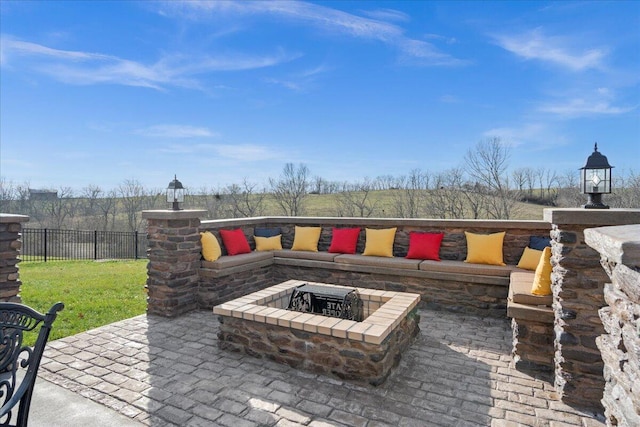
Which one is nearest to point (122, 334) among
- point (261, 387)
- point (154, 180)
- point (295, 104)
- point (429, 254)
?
point (261, 387)

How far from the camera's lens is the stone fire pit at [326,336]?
278cm

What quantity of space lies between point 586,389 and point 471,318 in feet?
6.56

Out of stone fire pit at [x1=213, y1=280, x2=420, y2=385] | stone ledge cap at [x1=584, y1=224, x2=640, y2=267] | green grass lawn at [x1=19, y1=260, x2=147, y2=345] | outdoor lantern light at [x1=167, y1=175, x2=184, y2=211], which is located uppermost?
outdoor lantern light at [x1=167, y1=175, x2=184, y2=211]

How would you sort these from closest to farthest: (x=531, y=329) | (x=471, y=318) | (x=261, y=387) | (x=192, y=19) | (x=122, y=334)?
1. (x=261, y=387)
2. (x=531, y=329)
3. (x=122, y=334)
4. (x=471, y=318)
5. (x=192, y=19)

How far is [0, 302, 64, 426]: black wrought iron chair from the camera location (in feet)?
4.67

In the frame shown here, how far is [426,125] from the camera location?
12383 millimetres

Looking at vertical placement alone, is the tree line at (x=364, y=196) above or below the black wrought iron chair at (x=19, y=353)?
above

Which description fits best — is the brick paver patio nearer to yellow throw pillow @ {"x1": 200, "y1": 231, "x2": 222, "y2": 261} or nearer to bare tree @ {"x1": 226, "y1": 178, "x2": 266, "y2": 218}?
yellow throw pillow @ {"x1": 200, "y1": 231, "x2": 222, "y2": 261}

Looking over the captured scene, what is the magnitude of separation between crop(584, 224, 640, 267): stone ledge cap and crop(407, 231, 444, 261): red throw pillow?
3905mm

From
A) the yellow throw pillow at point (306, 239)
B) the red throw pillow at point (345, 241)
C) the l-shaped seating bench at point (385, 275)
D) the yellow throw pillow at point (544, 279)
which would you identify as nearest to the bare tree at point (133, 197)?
the yellow throw pillow at point (306, 239)

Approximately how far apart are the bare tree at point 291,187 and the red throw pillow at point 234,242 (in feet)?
42.0

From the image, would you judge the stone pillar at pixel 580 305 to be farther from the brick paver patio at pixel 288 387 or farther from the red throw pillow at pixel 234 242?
the red throw pillow at pixel 234 242

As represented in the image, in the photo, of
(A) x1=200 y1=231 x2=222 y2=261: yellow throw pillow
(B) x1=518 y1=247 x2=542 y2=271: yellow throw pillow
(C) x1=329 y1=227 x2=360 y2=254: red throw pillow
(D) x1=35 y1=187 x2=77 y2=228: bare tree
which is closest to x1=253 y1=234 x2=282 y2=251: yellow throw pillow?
(C) x1=329 y1=227 x2=360 y2=254: red throw pillow

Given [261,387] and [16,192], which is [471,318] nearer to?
[261,387]
